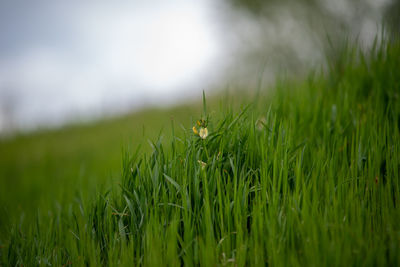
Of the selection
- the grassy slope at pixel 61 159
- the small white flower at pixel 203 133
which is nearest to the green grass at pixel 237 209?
the small white flower at pixel 203 133

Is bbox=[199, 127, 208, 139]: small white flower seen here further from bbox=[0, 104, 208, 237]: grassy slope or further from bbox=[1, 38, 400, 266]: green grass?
bbox=[0, 104, 208, 237]: grassy slope

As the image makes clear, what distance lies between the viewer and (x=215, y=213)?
202cm

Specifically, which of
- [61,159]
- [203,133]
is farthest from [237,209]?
[61,159]

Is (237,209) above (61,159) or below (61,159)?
above

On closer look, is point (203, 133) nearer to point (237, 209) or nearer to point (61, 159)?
point (237, 209)

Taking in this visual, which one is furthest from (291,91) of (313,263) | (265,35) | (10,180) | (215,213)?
(265,35)

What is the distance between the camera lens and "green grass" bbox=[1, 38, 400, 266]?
1.76 metres

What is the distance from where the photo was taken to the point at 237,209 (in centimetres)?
191

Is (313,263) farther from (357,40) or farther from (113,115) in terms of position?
(113,115)

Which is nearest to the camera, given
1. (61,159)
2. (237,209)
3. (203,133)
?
(237,209)

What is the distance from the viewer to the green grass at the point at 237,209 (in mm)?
1757

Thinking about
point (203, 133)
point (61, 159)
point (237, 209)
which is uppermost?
point (203, 133)

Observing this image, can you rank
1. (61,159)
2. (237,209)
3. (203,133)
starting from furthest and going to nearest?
(61,159)
(203,133)
(237,209)

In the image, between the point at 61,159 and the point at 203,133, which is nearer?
the point at 203,133
